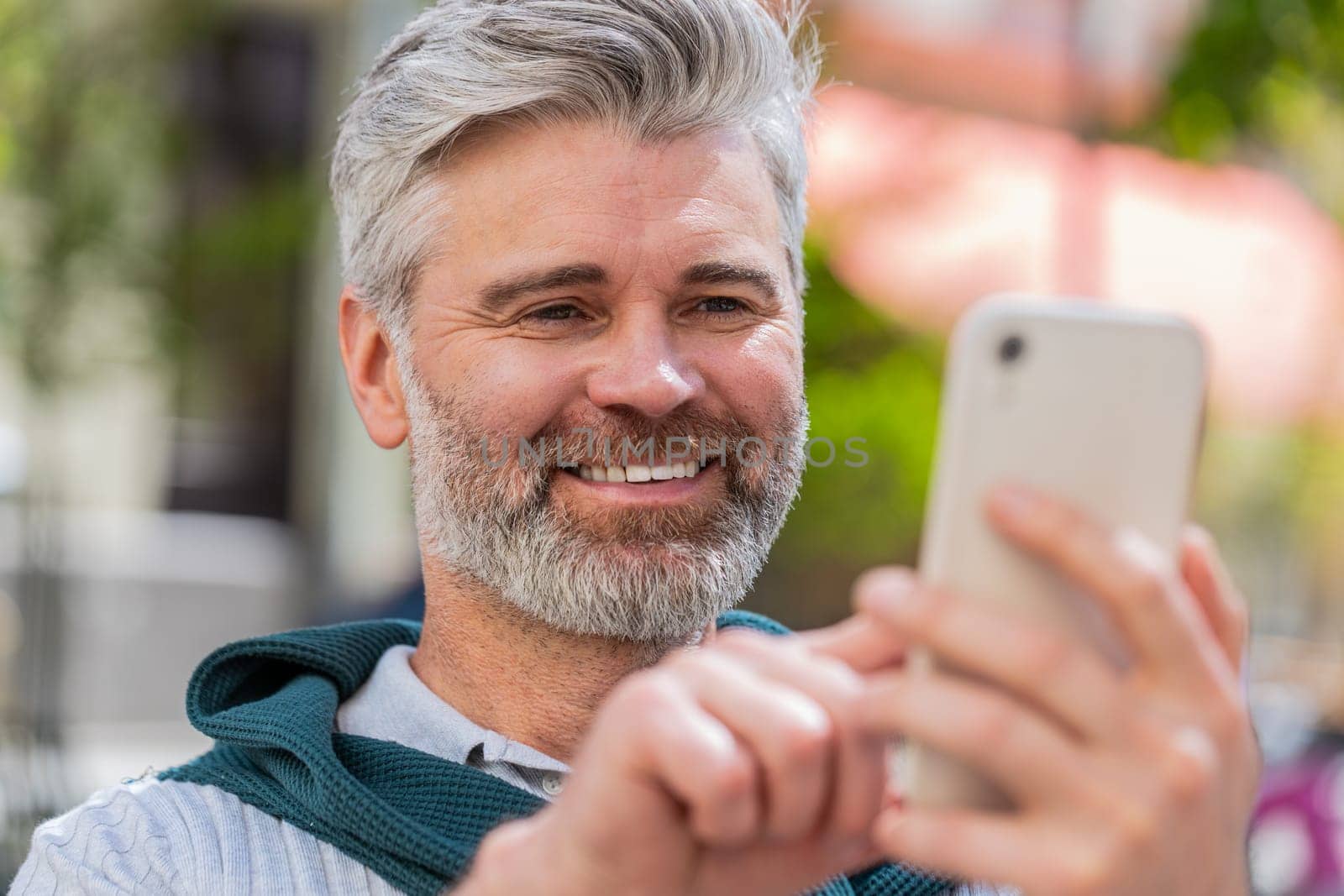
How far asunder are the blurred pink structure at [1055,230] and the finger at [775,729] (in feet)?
12.4

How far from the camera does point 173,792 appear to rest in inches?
63.6

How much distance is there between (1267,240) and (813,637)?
624 cm

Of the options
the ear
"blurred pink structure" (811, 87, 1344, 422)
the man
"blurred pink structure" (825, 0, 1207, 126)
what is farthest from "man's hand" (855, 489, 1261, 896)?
"blurred pink structure" (825, 0, 1207, 126)

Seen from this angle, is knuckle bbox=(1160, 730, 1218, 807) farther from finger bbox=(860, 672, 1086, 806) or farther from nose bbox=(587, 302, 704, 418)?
nose bbox=(587, 302, 704, 418)

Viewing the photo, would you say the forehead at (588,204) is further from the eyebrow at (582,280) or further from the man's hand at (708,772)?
the man's hand at (708,772)

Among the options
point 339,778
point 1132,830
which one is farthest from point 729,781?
point 339,778

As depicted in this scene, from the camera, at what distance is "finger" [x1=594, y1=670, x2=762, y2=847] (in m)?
0.91

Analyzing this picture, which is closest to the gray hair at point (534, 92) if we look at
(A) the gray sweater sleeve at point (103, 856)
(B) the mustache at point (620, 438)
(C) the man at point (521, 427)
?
(C) the man at point (521, 427)

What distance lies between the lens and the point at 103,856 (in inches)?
59.2

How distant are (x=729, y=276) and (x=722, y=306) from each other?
0.13ft

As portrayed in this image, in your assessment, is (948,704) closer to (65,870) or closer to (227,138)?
(65,870)

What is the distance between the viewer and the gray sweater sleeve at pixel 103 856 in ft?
4.87

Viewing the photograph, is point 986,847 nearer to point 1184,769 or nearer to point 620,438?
point 1184,769

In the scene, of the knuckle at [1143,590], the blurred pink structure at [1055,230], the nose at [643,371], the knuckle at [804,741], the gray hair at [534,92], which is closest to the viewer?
the knuckle at [1143,590]
